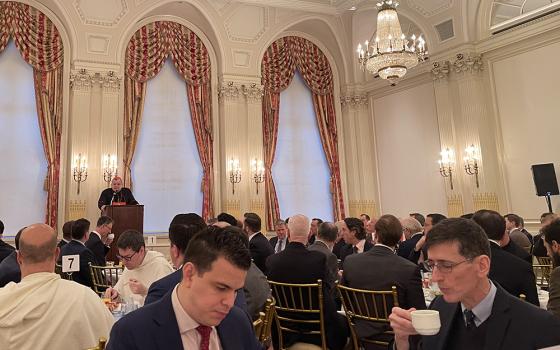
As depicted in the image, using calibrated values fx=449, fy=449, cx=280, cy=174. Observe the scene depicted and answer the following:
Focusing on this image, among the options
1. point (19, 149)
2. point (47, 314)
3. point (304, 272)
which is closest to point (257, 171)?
point (19, 149)

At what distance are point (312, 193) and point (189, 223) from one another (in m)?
9.49

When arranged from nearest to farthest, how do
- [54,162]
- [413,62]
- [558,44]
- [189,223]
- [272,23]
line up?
[189,223], [413,62], [558,44], [54,162], [272,23]

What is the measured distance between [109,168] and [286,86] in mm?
5110

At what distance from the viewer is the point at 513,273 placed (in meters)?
3.15

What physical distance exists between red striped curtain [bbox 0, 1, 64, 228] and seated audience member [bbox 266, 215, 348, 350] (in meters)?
7.06

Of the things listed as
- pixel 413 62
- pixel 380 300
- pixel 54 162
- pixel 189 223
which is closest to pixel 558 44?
pixel 413 62

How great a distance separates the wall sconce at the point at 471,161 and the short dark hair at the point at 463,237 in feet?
28.6

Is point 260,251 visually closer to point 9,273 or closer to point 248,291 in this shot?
point 248,291

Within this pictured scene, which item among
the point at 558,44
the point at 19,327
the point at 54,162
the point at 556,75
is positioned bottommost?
the point at 19,327

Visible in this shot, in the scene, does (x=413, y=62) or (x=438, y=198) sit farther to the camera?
(x=438, y=198)

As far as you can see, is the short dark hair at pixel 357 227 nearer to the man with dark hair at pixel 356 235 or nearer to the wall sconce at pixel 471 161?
the man with dark hair at pixel 356 235

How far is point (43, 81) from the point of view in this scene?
977 centimetres

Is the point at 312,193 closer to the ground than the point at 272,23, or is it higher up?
closer to the ground

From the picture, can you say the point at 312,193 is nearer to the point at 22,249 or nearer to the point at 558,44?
the point at 558,44
